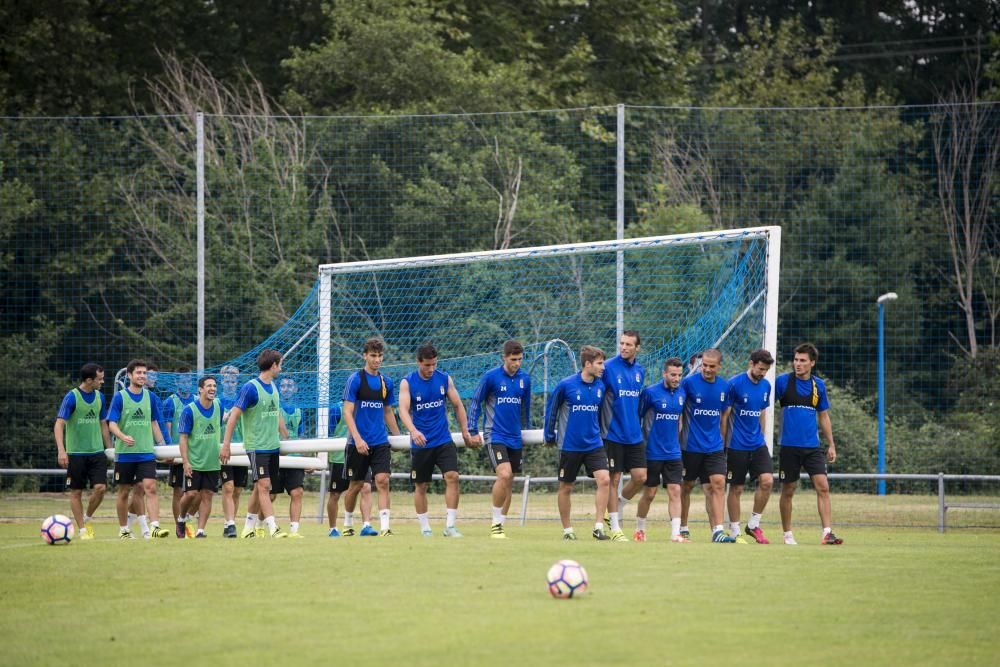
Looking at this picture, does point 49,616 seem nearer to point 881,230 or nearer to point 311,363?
point 311,363

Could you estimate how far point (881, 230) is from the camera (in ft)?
82.5

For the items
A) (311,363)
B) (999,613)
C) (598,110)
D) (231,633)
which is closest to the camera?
(231,633)

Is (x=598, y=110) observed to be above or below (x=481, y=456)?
above

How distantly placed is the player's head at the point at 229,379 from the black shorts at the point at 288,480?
13.7ft

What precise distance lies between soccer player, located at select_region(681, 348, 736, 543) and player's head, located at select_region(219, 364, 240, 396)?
819cm

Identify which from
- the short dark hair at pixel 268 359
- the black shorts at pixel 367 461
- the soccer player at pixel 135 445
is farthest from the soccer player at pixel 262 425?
the soccer player at pixel 135 445

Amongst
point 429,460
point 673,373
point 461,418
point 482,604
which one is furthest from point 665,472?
point 482,604

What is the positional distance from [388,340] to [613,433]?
8.77 meters

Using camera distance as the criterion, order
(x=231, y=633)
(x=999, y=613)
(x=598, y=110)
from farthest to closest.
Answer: (x=598, y=110) < (x=999, y=613) < (x=231, y=633)

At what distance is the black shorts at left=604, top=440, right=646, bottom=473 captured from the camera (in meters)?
15.4

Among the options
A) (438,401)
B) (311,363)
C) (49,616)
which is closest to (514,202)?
(311,363)

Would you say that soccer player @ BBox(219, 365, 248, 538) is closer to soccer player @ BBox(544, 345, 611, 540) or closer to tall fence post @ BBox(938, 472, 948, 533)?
soccer player @ BBox(544, 345, 611, 540)

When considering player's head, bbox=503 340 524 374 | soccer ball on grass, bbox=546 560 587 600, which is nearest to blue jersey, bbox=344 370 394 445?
player's head, bbox=503 340 524 374

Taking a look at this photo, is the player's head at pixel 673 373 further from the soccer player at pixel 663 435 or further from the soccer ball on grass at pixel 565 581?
the soccer ball on grass at pixel 565 581
